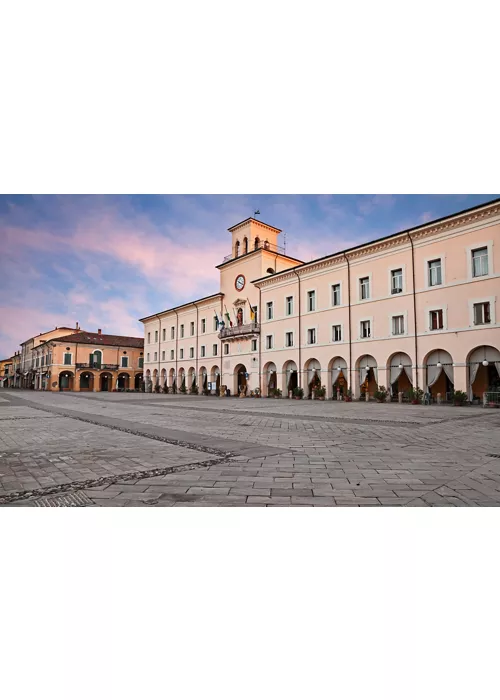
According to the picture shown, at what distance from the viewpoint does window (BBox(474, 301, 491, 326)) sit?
19094mm

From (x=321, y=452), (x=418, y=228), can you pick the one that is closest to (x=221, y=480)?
(x=321, y=452)

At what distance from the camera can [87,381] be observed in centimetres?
5522

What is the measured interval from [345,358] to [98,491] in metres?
22.4

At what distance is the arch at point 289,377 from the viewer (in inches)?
1147

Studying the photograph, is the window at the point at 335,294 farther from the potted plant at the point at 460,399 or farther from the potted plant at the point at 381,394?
the potted plant at the point at 460,399

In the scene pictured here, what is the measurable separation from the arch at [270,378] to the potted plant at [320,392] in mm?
5244

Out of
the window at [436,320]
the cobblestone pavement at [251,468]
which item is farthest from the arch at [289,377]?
the cobblestone pavement at [251,468]

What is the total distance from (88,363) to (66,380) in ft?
10.8

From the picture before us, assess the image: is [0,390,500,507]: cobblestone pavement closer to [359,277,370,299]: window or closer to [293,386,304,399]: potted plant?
[359,277,370,299]: window

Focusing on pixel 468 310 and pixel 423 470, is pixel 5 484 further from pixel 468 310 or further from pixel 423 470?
pixel 468 310

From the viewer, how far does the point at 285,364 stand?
2986cm

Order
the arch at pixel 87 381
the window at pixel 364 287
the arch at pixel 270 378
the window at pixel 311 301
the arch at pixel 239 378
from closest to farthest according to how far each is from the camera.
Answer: the window at pixel 364 287, the window at pixel 311 301, the arch at pixel 270 378, the arch at pixel 239 378, the arch at pixel 87 381

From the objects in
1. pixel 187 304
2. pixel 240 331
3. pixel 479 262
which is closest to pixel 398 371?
pixel 479 262

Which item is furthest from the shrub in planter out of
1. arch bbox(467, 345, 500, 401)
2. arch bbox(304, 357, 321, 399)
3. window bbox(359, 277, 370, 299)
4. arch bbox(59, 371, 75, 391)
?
arch bbox(59, 371, 75, 391)
